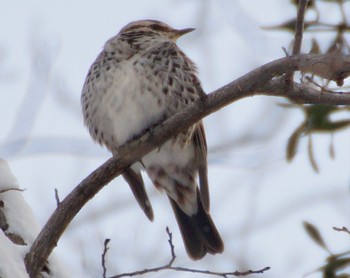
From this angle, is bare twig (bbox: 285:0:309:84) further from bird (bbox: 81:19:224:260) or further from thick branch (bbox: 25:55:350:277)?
bird (bbox: 81:19:224:260)

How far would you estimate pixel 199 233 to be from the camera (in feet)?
17.0

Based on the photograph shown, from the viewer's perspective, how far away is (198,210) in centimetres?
535

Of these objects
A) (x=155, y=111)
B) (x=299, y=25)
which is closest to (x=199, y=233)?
(x=155, y=111)

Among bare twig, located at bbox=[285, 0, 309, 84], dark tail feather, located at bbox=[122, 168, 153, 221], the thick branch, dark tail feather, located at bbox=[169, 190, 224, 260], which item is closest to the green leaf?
the thick branch

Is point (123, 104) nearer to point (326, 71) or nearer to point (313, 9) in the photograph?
point (313, 9)

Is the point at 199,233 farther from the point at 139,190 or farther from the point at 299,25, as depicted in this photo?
the point at 299,25

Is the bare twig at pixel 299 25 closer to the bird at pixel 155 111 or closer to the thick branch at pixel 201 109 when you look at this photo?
the thick branch at pixel 201 109

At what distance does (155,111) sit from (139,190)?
29.2 inches

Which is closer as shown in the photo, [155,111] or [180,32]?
[155,111]

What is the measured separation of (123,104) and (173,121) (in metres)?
1.16

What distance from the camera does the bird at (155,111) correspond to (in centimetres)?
465

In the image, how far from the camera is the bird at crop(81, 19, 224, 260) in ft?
15.3

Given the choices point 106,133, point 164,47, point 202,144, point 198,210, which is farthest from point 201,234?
point 164,47

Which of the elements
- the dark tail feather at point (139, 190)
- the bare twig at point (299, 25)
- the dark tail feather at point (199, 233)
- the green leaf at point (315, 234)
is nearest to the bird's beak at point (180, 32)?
the dark tail feather at point (139, 190)
